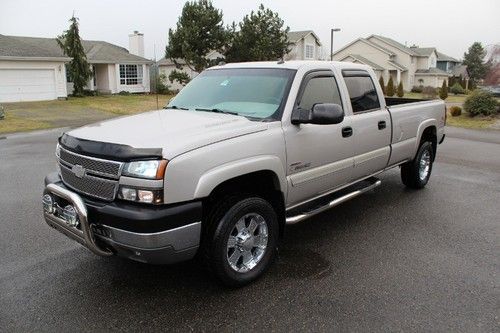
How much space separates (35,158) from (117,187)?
7.73 metres

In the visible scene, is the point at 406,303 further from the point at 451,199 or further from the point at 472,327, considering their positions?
the point at 451,199

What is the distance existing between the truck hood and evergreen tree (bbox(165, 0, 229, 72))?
31630 millimetres

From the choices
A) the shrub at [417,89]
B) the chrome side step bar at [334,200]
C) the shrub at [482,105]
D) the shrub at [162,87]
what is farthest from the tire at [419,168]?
the shrub at [417,89]

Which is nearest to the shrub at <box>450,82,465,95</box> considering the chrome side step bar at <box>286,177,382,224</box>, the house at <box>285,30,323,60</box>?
the house at <box>285,30,323,60</box>

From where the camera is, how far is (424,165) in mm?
7035

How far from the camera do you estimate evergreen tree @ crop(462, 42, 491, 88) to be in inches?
2950

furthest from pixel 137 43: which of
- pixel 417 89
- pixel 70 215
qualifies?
pixel 70 215

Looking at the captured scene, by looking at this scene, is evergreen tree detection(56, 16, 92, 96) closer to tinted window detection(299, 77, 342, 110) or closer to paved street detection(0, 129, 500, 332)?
paved street detection(0, 129, 500, 332)

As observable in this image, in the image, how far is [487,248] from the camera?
465cm

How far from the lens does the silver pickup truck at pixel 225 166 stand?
10.3 ft

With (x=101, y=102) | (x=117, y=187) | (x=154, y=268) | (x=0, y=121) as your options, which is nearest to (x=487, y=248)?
(x=154, y=268)

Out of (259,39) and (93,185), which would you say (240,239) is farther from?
(259,39)

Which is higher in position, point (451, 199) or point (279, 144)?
point (279, 144)

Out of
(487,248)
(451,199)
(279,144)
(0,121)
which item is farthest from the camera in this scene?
(0,121)
